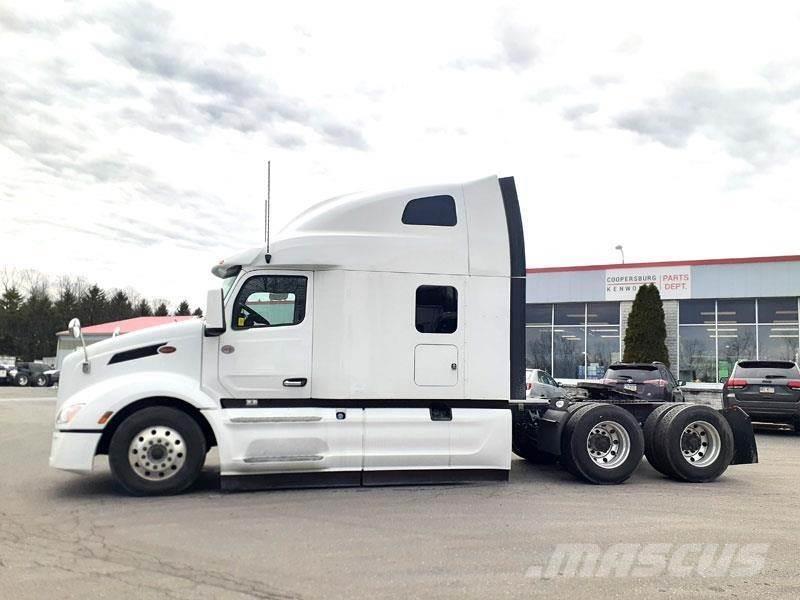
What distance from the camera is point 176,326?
25.9 feet

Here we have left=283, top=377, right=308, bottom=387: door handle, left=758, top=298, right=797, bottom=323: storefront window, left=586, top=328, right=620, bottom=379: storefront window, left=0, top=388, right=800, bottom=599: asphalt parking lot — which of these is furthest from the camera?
left=586, top=328, right=620, bottom=379: storefront window

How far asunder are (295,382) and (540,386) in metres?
8.16

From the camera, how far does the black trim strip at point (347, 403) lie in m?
7.80

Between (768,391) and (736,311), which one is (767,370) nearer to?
(768,391)

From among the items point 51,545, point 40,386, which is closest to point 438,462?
point 51,545

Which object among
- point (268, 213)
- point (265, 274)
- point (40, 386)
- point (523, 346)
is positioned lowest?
point (40, 386)

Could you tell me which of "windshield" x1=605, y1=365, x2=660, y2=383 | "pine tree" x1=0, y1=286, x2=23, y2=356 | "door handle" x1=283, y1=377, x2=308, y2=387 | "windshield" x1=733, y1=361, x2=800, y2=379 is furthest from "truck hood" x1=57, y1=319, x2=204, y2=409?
"pine tree" x1=0, y1=286, x2=23, y2=356

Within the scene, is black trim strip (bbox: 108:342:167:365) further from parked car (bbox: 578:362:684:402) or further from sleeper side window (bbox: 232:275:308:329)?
parked car (bbox: 578:362:684:402)

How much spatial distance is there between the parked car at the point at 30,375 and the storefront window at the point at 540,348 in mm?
30129

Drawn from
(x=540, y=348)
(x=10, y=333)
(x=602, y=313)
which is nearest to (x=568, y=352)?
(x=540, y=348)

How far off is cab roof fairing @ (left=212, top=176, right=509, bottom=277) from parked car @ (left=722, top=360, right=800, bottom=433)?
9.39m

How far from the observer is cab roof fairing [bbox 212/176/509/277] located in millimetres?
8047

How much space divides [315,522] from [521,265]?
12.9ft

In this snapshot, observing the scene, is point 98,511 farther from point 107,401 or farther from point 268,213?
point 268,213
